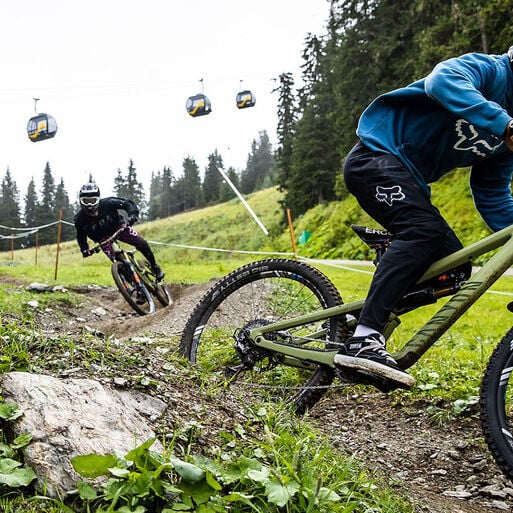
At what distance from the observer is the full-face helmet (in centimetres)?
927

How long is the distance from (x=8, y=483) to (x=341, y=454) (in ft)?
5.36

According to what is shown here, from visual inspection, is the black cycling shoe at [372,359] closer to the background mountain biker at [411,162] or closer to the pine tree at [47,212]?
the background mountain biker at [411,162]

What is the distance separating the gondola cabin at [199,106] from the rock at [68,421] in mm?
21544

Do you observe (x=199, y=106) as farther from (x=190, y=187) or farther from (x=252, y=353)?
(x=190, y=187)

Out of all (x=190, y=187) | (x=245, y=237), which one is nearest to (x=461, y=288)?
(x=245, y=237)

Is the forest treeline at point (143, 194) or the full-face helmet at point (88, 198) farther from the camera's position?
the forest treeline at point (143, 194)

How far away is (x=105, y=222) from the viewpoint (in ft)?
31.3

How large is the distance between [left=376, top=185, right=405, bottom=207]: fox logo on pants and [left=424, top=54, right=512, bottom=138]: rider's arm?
0.49 meters

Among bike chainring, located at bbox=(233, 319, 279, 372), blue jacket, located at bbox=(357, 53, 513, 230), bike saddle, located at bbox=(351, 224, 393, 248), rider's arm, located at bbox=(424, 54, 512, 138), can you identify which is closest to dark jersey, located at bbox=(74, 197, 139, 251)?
bike chainring, located at bbox=(233, 319, 279, 372)

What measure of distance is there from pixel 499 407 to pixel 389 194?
1222mm

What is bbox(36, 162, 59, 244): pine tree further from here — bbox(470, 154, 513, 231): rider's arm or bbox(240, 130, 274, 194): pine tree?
bbox(470, 154, 513, 231): rider's arm

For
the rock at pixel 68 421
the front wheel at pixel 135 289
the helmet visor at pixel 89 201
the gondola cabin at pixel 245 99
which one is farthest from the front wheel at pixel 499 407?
the gondola cabin at pixel 245 99

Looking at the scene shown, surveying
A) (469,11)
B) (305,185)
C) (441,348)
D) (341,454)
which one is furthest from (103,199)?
(305,185)

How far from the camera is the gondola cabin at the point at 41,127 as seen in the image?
2289 centimetres
